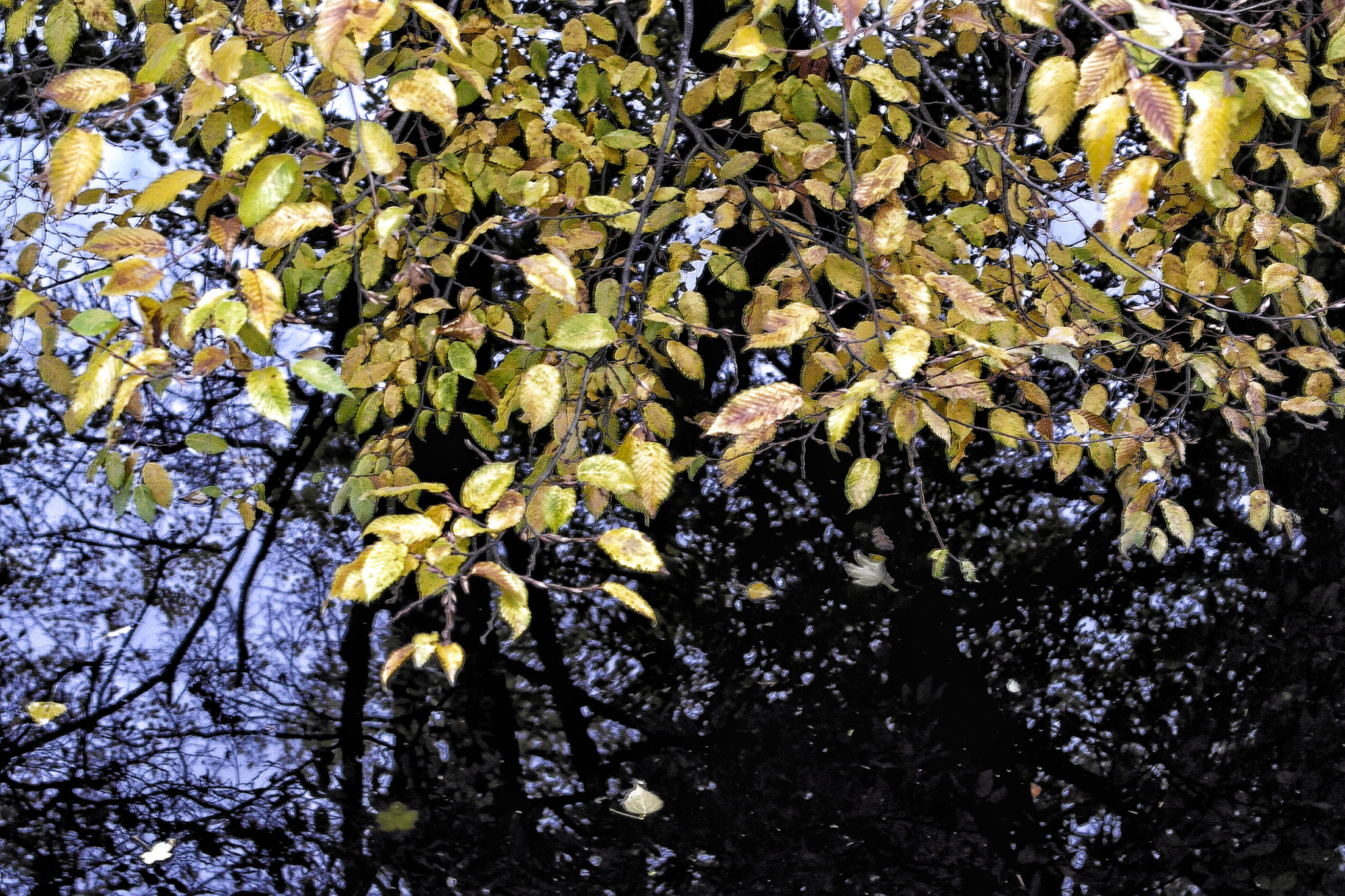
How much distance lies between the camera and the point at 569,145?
1508mm

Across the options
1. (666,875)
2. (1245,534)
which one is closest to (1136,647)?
(1245,534)

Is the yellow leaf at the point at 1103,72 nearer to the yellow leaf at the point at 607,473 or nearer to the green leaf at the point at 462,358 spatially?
the yellow leaf at the point at 607,473

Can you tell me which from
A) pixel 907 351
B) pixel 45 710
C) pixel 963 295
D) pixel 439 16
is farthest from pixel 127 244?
pixel 45 710

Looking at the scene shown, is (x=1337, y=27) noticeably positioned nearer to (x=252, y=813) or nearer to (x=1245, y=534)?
(x=1245, y=534)

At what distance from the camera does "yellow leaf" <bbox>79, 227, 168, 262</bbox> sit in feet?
2.65

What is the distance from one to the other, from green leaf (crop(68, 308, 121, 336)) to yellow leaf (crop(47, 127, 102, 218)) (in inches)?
4.3

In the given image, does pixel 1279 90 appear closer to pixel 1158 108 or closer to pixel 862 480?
pixel 1158 108

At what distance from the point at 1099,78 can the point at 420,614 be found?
1.59 meters

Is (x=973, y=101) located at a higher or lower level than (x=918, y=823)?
higher

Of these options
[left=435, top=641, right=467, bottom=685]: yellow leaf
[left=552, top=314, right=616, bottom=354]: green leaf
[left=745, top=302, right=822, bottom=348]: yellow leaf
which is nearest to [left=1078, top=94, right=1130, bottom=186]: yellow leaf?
[left=745, top=302, right=822, bottom=348]: yellow leaf

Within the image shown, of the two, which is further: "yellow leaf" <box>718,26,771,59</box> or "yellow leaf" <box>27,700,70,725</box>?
"yellow leaf" <box>27,700,70,725</box>

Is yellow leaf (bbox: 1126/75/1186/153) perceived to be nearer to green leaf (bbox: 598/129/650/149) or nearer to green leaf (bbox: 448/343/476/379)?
green leaf (bbox: 598/129/650/149)

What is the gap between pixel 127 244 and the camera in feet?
2.69

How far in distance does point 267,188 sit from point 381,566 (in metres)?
0.33
